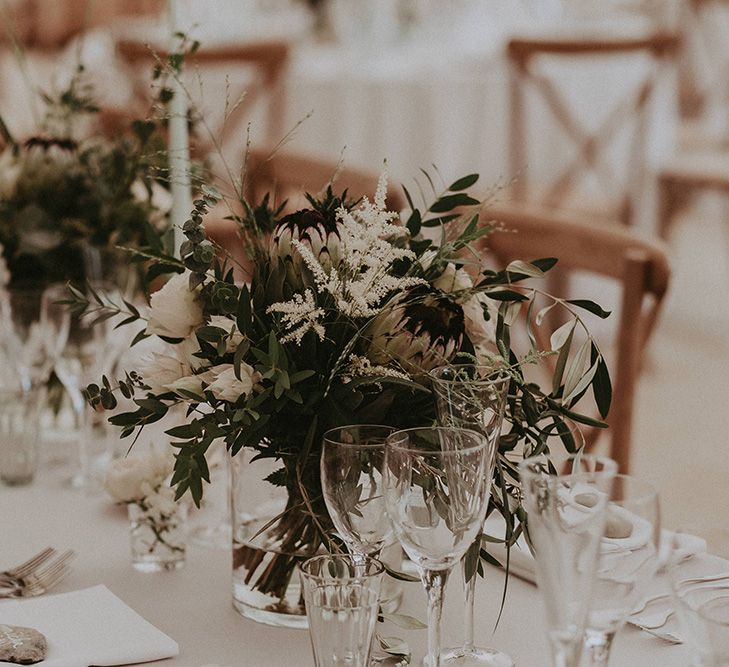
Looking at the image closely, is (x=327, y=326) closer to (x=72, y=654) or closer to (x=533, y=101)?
(x=72, y=654)

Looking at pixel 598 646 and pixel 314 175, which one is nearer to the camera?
pixel 598 646

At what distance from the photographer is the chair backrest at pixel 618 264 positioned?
1.75m

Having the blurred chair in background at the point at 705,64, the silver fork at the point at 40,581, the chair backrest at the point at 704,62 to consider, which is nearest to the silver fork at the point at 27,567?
the silver fork at the point at 40,581

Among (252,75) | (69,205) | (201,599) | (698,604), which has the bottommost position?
(201,599)

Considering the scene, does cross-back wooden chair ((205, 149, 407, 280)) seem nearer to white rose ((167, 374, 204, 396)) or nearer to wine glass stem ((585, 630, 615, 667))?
white rose ((167, 374, 204, 396))

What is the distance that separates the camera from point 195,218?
1.03 meters

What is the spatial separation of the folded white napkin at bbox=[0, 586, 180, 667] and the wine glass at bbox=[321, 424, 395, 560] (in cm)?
21

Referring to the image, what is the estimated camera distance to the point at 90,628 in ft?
3.56

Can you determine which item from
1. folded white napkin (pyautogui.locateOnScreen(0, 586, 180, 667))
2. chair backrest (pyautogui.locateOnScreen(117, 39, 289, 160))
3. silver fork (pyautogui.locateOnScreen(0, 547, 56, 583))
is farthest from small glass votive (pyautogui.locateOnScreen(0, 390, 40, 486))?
chair backrest (pyautogui.locateOnScreen(117, 39, 289, 160))

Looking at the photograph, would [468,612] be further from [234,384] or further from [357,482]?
[234,384]

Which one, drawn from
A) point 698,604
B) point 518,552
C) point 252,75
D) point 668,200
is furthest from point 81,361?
point 668,200

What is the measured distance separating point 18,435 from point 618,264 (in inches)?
36.5

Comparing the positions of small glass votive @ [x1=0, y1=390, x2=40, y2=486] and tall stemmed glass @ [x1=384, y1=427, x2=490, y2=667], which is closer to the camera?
tall stemmed glass @ [x1=384, y1=427, x2=490, y2=667]

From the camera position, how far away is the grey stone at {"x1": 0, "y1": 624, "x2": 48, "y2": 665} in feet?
3.32
